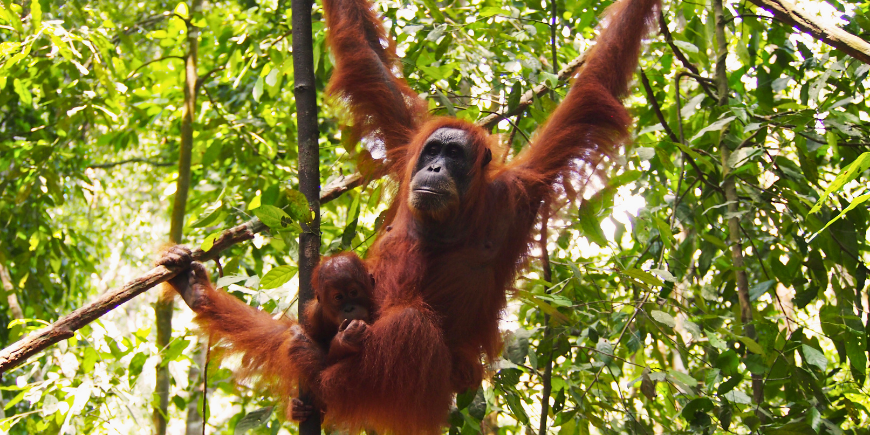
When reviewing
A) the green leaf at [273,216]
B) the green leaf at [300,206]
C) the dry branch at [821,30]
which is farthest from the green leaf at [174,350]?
the dry branch at [821,30]

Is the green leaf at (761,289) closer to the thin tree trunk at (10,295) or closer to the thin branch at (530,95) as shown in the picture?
the thin branch at (530,95)

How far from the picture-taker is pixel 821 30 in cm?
228

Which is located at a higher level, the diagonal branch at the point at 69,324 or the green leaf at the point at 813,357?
the green leaf at the point at 813,357

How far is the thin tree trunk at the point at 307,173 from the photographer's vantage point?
258cm

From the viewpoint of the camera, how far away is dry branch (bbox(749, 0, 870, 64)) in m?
2.16

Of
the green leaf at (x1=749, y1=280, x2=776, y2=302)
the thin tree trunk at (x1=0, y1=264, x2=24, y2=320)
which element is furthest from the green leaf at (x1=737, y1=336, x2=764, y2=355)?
the thin tree trunk at (x1=0, y1=264, x2=24, y2=320)

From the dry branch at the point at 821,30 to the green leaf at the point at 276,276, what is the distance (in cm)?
221

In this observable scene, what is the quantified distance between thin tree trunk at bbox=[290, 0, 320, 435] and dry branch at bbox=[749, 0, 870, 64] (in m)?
1.86

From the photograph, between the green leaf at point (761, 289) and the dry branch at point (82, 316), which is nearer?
the dry branch at point (82, 316)

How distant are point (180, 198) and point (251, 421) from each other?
2544mm

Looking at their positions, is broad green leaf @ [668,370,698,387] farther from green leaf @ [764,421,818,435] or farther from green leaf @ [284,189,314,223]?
green leaf @ [284,189,314,223]

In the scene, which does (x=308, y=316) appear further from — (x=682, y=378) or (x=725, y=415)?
(x=725, y=415)

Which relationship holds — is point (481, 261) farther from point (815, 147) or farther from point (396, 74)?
point (815, 147)

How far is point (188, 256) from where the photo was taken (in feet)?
9.36
